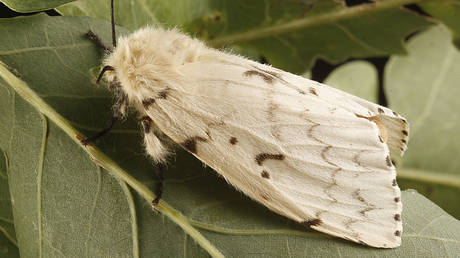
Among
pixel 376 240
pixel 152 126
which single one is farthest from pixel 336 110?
pixel 152 126

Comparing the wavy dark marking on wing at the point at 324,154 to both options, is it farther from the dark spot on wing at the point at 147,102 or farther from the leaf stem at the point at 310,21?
the leaf stem at the point at 310,21

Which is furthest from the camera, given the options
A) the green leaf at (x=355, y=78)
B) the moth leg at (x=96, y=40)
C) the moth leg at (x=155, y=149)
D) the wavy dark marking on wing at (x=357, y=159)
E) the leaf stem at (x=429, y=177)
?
the green leaf at (x=355, y=78)

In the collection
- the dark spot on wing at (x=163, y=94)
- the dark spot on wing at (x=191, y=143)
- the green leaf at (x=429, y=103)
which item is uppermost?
the dark spot on wing at (x=163, y=94)

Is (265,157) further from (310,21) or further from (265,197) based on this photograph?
(310,21)

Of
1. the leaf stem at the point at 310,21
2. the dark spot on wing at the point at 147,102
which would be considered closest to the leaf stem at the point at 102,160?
the dark spot on wing at the point at 147,102

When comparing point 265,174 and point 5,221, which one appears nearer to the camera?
point 265,174

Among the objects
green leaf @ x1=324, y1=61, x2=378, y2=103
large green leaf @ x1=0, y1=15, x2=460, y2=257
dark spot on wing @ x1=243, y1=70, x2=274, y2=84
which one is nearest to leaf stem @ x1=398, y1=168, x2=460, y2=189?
green leaf @ x1=324, y1=61, x2=378, y2=103

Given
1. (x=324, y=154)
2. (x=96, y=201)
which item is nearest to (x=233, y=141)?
(x=324, y=154)

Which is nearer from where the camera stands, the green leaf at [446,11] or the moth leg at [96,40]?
the moth leg at [96,40]
